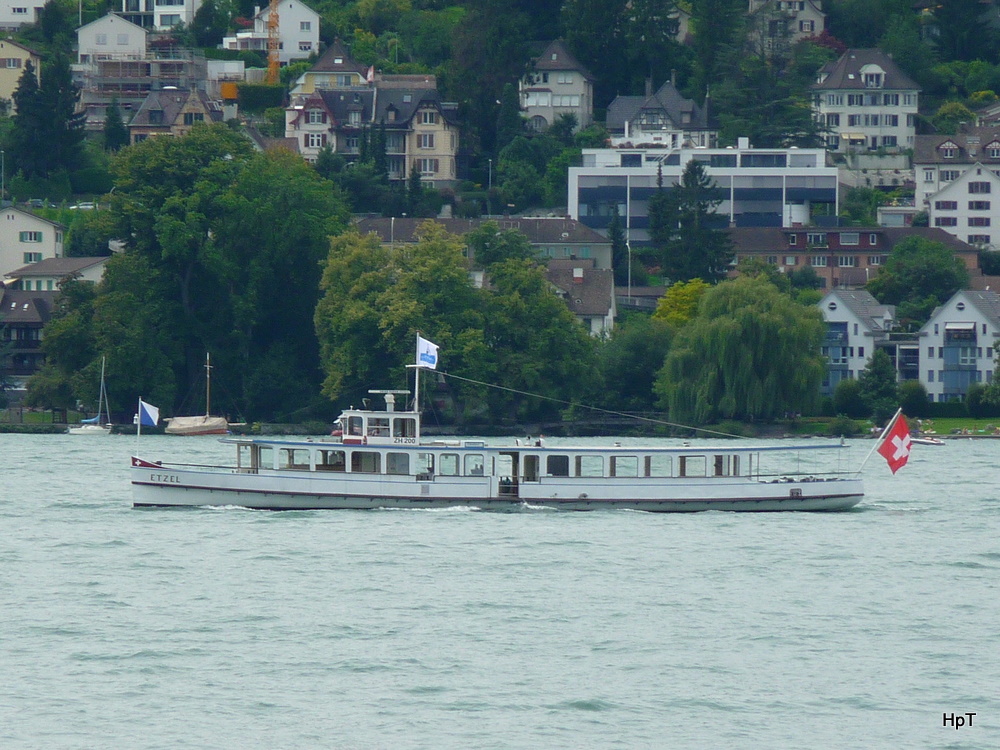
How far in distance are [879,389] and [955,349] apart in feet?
47.6

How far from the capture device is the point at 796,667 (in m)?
36.9

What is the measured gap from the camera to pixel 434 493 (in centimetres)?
5716

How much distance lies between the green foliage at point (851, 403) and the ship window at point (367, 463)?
49.7 m

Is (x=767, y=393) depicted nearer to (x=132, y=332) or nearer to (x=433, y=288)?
(x=433, y=288)

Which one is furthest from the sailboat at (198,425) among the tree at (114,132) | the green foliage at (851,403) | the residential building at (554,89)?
the residential building at (554,89)

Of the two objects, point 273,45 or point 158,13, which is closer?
point 273,45

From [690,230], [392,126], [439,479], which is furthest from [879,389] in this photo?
[392,126]

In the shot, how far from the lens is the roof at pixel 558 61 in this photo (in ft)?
518

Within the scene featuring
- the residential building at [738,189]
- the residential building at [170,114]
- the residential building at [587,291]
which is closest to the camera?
the residential building at [587,291]

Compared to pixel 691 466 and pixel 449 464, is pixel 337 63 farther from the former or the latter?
pixel 449 464

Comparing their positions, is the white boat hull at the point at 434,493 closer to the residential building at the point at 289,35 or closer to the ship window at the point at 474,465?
the ship window at the point at 474,465

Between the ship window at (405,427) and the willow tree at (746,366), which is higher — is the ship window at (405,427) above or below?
below

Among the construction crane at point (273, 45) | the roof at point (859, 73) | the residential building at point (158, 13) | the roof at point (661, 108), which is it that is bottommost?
the roof at point (661, 108)

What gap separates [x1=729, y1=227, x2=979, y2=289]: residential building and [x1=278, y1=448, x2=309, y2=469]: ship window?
79.0 m
